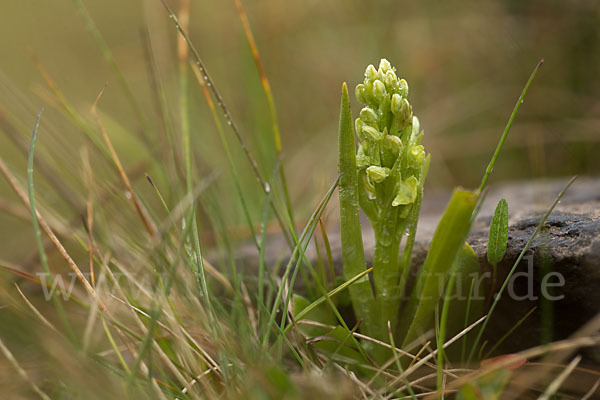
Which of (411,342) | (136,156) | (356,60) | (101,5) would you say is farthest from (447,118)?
(101,5)

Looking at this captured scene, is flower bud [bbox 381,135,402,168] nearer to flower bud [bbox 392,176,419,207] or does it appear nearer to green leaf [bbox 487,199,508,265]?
flower bud [bbox 392,176,419,207]

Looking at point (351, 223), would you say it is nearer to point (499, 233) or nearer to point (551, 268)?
point (499, 233)

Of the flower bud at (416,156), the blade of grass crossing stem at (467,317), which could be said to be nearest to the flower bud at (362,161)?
the flower bud at (416,156)

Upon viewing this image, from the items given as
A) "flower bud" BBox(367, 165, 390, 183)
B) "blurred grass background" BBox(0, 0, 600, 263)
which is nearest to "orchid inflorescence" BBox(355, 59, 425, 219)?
"flower bud" BBox(367, 165, 390, 183)

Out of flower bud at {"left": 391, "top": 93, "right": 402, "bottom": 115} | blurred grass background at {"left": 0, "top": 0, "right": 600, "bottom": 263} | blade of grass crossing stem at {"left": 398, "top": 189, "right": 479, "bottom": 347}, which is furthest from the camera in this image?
blurred grass background at {"left": 0, "top": 0, "right": 600, "bottom": 263}

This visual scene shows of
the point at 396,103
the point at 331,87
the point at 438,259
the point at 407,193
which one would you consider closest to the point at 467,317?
the point at 438,259

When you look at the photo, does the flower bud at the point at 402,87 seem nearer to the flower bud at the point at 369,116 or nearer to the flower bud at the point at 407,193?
the flower bud at the point at 369,116

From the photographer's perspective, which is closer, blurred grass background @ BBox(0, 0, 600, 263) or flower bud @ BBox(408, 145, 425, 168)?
flower bud @ BBox(408, 145, 425, 168)
